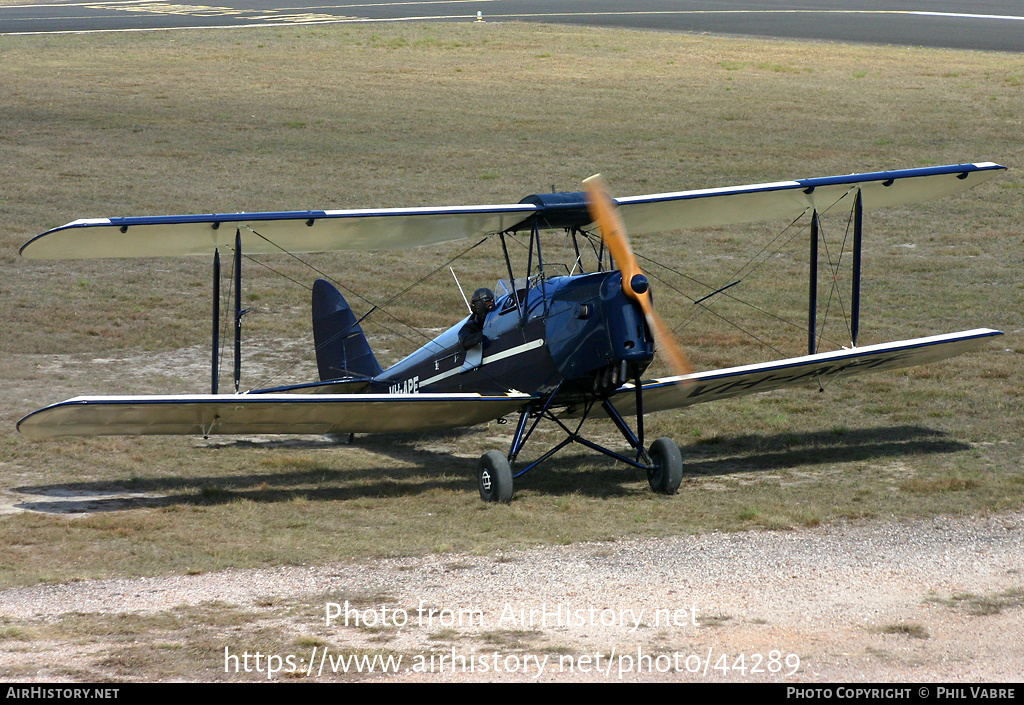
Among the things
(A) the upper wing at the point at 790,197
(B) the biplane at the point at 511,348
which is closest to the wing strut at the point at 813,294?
(B) the biplane at the point at 511,348

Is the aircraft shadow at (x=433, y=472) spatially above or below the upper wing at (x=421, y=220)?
below

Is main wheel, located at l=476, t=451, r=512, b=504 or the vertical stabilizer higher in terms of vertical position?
the vertical stabilizer

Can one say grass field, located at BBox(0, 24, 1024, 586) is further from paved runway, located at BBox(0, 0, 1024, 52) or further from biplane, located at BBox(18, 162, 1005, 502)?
paved runway, located at BBox(0, 0, 1024, 52)

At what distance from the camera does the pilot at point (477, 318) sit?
10773 millimetres

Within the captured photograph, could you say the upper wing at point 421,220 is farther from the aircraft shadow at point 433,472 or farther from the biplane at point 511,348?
the aircraft shadow at point 433,472

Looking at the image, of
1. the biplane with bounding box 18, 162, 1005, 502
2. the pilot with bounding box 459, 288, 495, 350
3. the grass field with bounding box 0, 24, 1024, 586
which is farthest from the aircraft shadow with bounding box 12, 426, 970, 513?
the pilot with bounding box 459, 288, 495, 350

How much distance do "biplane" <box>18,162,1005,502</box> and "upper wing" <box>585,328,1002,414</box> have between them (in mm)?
23

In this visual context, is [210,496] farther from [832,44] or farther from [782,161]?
[832,44]

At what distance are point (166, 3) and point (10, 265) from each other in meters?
39.4

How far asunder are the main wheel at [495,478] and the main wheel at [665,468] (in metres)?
1.23

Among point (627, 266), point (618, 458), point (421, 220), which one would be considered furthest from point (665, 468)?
point (421, 220)

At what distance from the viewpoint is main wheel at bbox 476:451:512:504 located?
985 cm

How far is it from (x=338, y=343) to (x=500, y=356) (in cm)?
285

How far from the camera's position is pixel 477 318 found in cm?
1091
